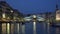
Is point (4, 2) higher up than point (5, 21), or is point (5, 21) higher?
point (4, 2)

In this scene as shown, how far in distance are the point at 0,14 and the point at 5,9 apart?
886 centimetres

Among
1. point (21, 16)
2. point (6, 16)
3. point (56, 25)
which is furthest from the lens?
point (21, 16)

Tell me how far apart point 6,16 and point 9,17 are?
2.44m

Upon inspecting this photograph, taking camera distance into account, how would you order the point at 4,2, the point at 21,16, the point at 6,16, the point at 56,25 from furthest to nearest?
the point at 21,16 → the point at 4,2 → the point at 6,16 → the point at 56,25

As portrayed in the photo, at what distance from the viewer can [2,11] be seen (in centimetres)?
7988

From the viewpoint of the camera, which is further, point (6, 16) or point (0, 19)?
point (6, 16)

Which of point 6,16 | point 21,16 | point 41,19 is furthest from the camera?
point 41,19

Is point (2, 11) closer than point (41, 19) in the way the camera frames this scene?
Yes

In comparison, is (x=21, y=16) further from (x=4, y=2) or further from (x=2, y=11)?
(x=2, y=11)

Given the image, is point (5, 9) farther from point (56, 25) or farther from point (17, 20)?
point (56, 25)

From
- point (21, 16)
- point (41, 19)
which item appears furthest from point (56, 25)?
point (41, 19)

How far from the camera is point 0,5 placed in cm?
8344

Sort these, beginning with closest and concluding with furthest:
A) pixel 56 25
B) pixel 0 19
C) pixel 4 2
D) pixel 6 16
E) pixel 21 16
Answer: pixel 56 25 < pixel 0 19 < pixel 6 16 < pixel 4 2 < pixel 21 16

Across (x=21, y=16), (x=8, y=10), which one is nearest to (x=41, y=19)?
(x=21, y=16)
